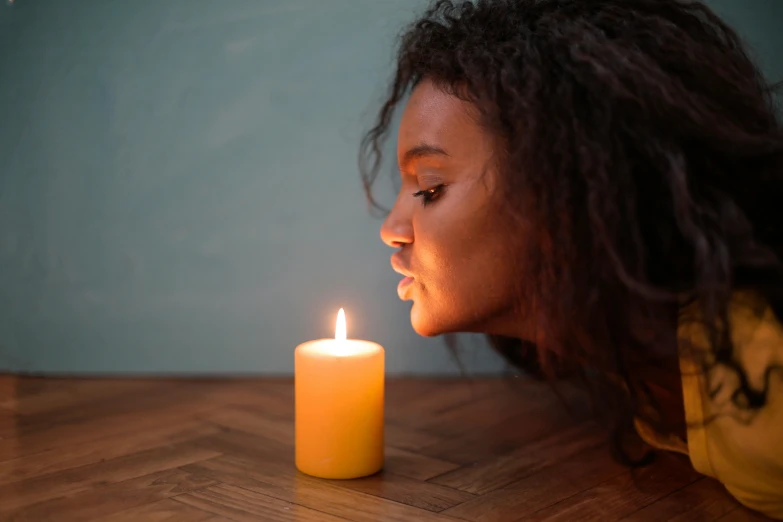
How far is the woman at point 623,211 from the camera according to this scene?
28.5 inches

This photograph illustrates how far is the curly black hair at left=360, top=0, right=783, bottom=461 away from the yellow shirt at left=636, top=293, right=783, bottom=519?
0.04 feet

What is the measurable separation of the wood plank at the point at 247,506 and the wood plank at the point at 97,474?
0.10 m


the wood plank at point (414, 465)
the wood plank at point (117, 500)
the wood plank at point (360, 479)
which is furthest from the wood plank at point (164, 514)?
the wood plank at point (414, 465)

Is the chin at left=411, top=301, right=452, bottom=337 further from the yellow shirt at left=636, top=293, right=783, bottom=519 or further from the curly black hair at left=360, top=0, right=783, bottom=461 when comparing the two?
the yellow shirt at left=636, top=293, right=783, bottom=519

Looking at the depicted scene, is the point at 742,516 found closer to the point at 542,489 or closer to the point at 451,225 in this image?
the point at 542,489

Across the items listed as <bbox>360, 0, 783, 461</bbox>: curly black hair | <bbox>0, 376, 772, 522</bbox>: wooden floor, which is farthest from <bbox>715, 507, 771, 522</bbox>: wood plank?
<bbox>360, 0, 783, 461</bbox>: curly black hair

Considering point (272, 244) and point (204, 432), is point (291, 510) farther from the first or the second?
point (272, 244)

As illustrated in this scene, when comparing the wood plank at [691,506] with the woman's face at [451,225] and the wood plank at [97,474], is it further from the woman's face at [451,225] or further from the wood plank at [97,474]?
the wood plank at [97,474]

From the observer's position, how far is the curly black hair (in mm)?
731

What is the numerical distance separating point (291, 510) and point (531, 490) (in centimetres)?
26

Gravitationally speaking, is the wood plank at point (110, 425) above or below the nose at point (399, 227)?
below

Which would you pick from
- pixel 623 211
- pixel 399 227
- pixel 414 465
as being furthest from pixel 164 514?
pixel 623 211

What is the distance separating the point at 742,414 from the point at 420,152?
1.41 ft

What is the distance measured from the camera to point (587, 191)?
76cm
